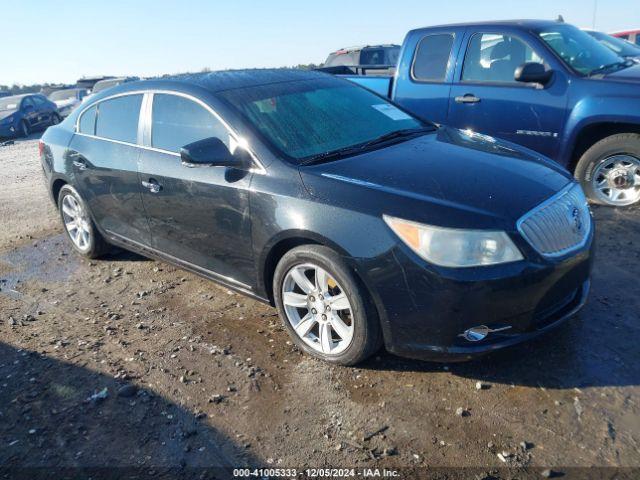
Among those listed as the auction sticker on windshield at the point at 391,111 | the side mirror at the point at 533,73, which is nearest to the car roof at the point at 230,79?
the auction sticker on windshield at the point at 391,111

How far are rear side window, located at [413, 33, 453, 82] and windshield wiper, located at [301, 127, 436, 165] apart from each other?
2320 millimetres

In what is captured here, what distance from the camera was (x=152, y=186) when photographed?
13.4 ft

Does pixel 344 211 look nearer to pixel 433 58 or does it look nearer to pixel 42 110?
pixel 433 58

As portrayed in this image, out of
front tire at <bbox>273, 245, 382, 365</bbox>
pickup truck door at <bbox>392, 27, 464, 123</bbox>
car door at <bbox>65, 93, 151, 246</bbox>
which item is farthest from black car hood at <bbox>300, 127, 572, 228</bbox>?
pickup truck door at <bbox>392, 27, 464, 123</bbox>

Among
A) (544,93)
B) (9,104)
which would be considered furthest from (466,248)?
(9,104)

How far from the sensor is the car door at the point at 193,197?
3520 millimetres

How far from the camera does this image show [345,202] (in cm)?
298

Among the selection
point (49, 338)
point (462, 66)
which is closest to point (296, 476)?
point (49, 338)

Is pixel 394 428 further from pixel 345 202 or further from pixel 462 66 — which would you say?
pixel 462 66

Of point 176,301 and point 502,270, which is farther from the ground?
point 502,270

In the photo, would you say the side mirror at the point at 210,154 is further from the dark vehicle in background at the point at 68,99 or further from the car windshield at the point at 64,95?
the car windshield at the point at 64,95

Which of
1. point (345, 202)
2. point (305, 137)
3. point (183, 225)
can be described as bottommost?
point (183, 225)

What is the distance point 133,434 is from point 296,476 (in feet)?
3.06

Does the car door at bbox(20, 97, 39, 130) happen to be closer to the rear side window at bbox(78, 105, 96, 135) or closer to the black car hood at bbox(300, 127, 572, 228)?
the rear side window at bbox(78, 105, 96, 135)
